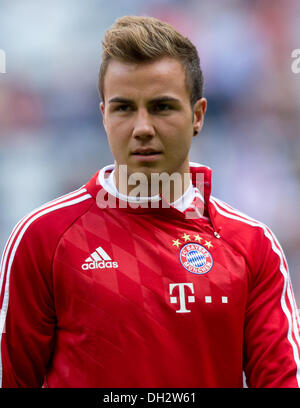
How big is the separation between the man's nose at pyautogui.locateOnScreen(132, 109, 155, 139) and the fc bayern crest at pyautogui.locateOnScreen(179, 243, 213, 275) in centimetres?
34

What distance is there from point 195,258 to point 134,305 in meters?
0.23

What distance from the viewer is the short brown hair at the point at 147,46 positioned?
Result: 156 cm

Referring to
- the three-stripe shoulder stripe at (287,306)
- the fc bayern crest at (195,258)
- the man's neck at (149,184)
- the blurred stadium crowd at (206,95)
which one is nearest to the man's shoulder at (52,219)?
the man's neck at (149,184)

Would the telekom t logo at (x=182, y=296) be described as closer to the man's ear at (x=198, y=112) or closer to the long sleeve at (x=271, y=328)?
the long sleeve at (x=271, y=328)

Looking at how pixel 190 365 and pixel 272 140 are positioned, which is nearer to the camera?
pixel 190 365

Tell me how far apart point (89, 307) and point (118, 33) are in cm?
76

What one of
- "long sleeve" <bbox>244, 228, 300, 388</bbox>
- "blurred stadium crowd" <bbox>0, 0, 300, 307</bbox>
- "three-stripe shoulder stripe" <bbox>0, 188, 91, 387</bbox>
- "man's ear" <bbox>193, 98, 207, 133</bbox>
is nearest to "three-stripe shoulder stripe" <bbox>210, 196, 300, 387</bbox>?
"long sleeve" <bbox>244, 228, 300, 388</bbox>

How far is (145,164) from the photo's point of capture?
1.56m

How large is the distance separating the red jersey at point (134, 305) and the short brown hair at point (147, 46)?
37 centimetres

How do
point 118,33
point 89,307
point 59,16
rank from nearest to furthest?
point 89,307, point 118,33, point 59,16

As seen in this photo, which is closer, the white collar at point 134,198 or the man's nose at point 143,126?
the man's nose at point 143,126

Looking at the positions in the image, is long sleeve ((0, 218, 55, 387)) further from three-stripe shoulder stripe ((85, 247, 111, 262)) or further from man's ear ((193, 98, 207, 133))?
man's ear ((193, 98, 207, 133))

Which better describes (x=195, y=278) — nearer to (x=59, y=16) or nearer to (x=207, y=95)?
(x=207, y=95)
